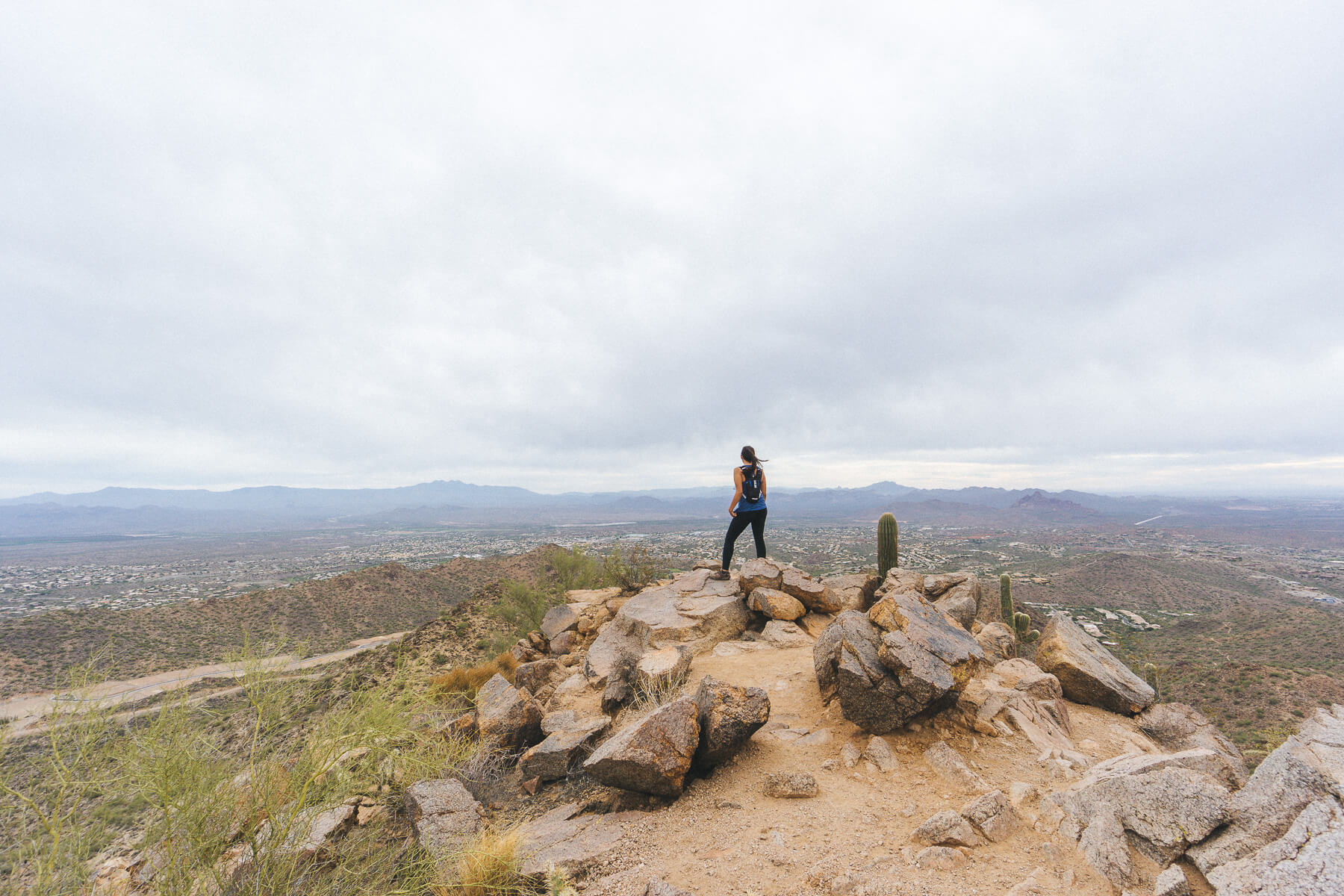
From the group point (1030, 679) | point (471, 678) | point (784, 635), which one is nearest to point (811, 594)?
point (784, 635)

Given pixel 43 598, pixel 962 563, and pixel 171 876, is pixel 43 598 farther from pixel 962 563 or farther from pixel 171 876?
pixel 962 563

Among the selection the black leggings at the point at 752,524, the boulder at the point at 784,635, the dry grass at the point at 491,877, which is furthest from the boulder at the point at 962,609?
the dry grass at the point at 491,877

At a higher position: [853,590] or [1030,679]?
[853,590]

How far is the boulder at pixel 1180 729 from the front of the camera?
719 cm

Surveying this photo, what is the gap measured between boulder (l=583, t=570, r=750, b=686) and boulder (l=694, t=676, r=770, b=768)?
3671mm

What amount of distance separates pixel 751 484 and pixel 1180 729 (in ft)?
24.4

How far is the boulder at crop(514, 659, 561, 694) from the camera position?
9.98m

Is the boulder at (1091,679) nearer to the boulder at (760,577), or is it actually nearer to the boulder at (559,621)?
the boulder at (760,577)

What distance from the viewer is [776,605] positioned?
10.9 m

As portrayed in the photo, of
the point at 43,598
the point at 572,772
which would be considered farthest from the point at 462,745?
the point at 43,598

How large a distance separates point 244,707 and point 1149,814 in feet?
28.2

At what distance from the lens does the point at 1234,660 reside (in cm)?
2497

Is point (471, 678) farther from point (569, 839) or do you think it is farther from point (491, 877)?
point (491, 877)

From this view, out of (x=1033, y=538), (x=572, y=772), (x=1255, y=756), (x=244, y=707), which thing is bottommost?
(x=1033, y=538)
